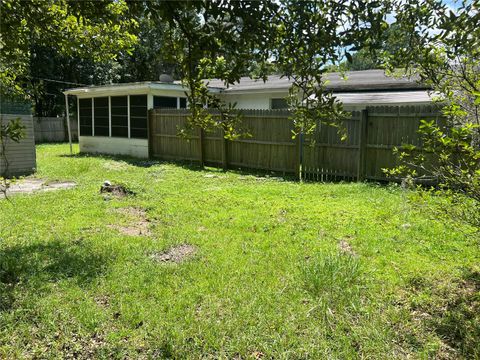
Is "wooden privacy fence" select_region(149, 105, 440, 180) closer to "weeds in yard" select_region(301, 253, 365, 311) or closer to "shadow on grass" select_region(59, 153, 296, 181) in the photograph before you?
"shadow on grass" select_region(59, 153, 296, 181)

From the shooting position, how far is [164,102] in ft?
47.9

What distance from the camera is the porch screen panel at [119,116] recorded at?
49.7 ft

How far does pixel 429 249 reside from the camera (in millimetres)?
4605

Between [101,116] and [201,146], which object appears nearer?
[201,146]

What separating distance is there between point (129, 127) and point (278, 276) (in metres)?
12.4

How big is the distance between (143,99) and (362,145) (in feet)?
27.7

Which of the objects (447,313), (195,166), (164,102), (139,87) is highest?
(139,87)

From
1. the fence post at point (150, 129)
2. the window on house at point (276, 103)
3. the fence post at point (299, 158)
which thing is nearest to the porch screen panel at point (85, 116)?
the fence post at point (150, 129)

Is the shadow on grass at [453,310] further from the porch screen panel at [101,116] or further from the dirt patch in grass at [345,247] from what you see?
the porch screen panel at [101,116]

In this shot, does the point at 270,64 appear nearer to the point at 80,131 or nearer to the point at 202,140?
the point at 202,140

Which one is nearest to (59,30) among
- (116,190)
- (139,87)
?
(116,190)

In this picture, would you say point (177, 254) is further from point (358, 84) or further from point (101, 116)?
point (101, 116)

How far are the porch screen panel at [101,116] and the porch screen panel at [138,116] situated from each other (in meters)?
1.76

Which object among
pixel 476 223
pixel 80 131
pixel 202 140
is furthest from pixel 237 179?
pixel 80 131
